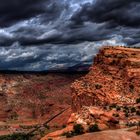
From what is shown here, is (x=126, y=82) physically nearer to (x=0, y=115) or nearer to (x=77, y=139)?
(x=77, y=139)

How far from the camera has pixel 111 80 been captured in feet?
306

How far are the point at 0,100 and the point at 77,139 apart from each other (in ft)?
475

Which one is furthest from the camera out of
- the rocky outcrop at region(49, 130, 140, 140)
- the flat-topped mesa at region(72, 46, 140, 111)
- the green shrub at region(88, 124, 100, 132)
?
the flat-topped mesa at region(72, 46, 140, 111)

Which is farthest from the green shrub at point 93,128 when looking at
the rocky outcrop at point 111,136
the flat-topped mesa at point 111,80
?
the flat-topped mesa at point 111,80

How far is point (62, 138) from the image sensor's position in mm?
52906

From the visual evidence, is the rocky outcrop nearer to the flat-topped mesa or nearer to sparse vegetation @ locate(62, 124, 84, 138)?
sparse vegetation @ locate(62, 124, 84, 138)

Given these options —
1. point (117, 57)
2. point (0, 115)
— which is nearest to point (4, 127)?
point (0, 115)

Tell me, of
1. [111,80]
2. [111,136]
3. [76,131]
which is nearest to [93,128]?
[76,131]

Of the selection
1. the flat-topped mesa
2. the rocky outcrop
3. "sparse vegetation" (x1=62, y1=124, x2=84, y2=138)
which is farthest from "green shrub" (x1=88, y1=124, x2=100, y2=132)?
the flat-topped mesa

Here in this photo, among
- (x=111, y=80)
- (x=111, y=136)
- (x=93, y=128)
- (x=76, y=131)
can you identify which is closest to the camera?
(x=111, y=136)

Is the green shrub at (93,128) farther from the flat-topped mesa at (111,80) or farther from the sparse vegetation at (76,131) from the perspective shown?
the flat-topped mesa at (111,80)

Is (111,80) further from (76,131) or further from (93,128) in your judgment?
(76,131)

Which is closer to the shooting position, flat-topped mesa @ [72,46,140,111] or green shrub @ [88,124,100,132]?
green shrub @ [88,124,100,132]

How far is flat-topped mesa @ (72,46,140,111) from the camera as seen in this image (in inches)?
3462
